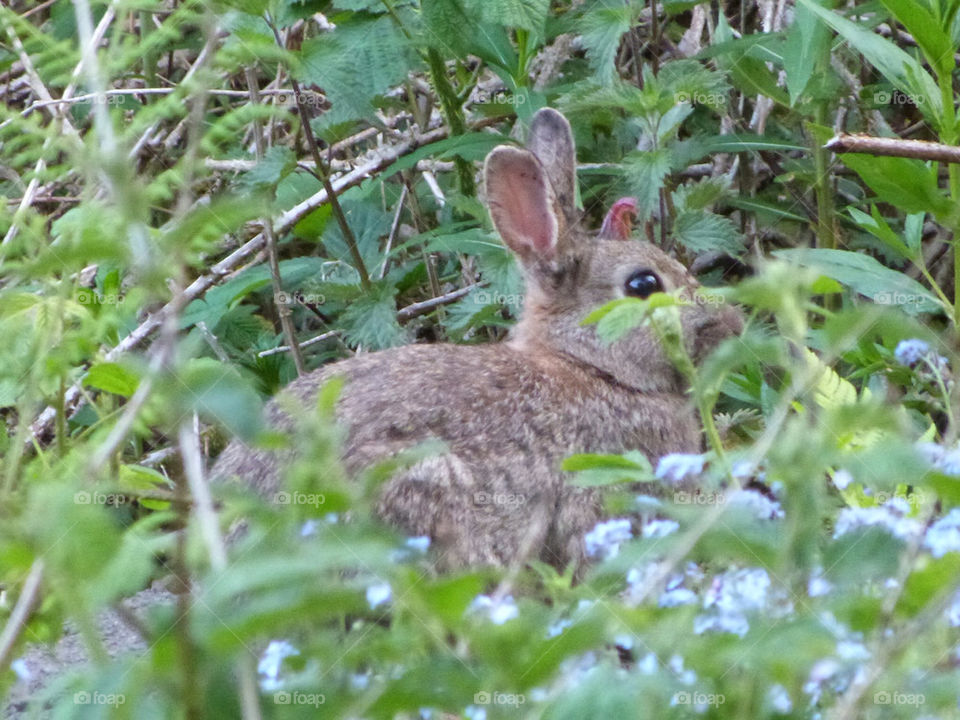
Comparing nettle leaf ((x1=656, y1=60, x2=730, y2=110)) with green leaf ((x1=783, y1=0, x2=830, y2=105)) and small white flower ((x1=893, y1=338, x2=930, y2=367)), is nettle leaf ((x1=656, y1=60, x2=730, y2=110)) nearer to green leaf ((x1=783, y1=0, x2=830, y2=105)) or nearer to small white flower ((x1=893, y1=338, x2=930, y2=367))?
green leaf ((x1=783, y1=0, x2=830, y2=105))

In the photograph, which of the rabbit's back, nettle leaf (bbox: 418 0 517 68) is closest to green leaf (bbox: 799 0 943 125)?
nettle leaf (bbox: 418 0 517 68)

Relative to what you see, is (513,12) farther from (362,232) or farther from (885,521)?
(885,521)

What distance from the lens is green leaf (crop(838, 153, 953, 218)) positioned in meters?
4.21

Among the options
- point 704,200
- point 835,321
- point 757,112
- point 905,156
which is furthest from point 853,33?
point 835,321

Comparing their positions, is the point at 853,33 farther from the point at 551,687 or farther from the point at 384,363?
the point at 551,687

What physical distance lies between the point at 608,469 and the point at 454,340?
3324mm

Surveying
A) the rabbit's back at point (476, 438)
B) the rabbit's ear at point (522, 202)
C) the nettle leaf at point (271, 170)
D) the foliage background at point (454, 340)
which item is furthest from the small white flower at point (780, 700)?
the nettle leaf at point (271, 170)

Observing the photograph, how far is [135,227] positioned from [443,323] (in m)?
3.99

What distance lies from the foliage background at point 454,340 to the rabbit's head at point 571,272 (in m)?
0.14

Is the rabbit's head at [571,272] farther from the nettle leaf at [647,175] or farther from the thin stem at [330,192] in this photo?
the thin stem at [330,192]

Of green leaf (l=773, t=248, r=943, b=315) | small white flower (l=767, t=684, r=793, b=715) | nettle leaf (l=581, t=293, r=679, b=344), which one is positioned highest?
nettle leaf (l=581, t=293, r=679, b=344)

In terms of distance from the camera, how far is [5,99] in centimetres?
696

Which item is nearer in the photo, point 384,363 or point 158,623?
point 158,623

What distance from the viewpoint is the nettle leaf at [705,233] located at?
5305 millimetres
